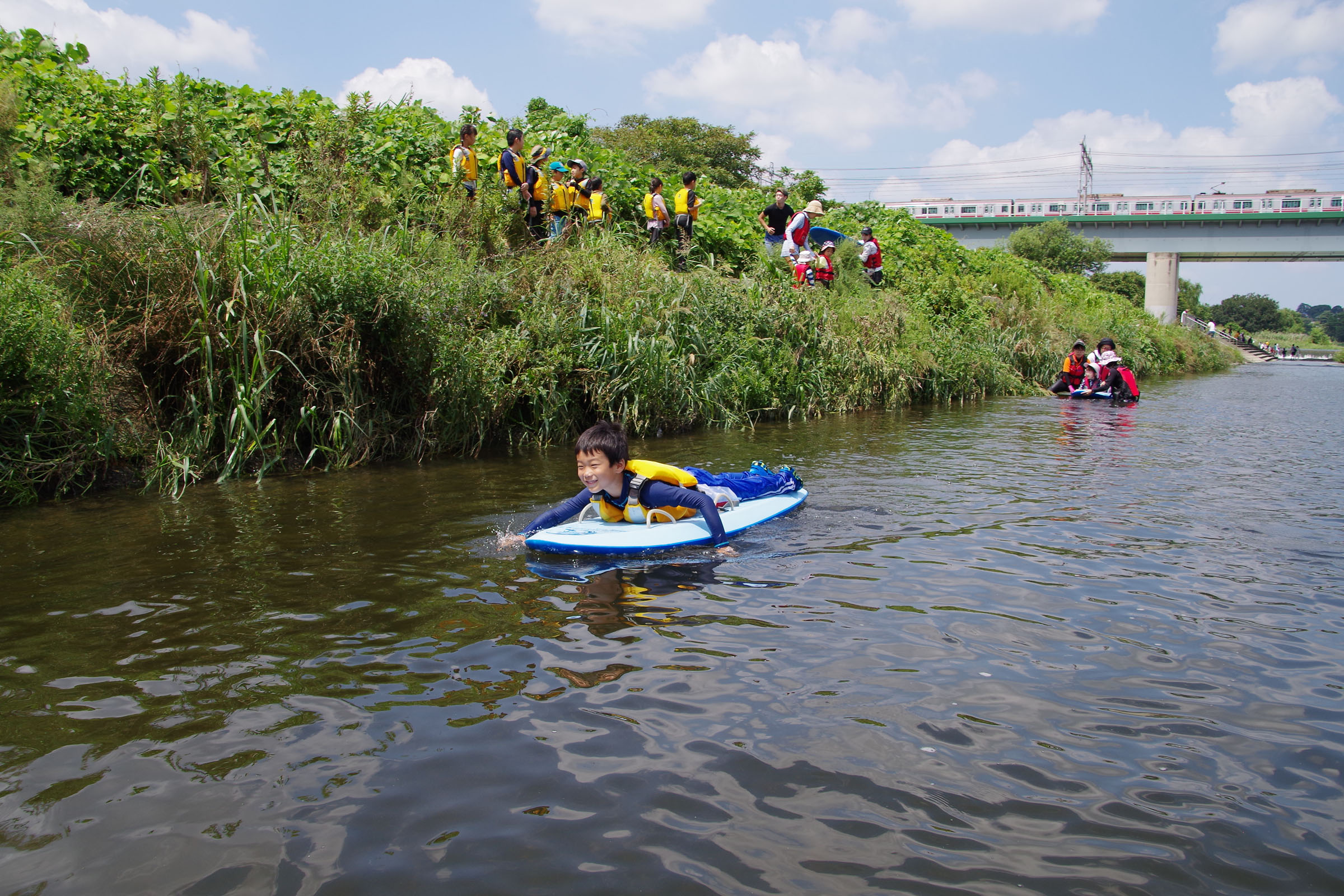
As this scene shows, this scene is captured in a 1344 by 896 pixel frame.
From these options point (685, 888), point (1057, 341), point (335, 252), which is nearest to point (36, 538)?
point (335, 252)

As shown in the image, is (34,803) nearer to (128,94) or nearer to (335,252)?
(335,252)

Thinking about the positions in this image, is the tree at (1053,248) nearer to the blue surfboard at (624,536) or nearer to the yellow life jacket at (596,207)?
the yellow life jacket at (596,207)

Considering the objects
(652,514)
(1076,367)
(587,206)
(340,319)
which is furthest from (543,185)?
(1076,367)

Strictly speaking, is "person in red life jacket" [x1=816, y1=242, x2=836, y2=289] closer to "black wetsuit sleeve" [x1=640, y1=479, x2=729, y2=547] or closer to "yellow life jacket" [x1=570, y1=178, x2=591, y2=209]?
"yellow life jacket" [x1=570, y1=178, x2=591, y2=209]

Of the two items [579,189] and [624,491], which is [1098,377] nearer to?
[579,189]

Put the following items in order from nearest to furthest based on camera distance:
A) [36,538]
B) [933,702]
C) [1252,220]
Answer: [933,702]
[36,538]
[1252,220]

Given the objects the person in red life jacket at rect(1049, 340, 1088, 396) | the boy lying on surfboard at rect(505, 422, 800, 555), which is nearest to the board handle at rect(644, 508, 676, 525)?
the boy lying on surfboard at rect(505, 422, 800, 555)

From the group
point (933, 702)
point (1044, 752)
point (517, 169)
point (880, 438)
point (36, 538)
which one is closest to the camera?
point (1044, 752)

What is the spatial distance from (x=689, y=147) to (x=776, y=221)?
17.9m

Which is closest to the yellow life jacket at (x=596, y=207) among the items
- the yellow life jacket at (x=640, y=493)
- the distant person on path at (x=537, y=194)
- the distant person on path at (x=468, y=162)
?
the distant person on path at (x=537, y=194)

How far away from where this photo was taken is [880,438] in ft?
36.1

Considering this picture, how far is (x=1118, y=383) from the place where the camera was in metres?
16.8

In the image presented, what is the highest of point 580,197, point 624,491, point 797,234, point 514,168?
point 514,168

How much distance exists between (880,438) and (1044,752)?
8275 mm
